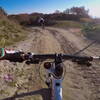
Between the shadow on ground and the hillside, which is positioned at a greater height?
the hillside

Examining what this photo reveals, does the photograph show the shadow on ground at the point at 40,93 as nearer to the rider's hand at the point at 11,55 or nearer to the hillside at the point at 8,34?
the rider's hand at the point at 11,55

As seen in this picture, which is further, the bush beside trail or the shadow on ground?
the bush beside trail

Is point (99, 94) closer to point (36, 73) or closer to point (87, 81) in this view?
point (87, 81)

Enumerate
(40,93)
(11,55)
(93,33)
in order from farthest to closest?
(93,33) < (40,93) < (11,55)

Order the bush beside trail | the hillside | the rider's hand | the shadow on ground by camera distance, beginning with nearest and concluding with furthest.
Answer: the rider's hand
the shadow on ground
the hillside
the bush beside trail

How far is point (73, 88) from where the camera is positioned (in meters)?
6.40

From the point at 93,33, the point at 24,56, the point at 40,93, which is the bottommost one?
the point at 40,93

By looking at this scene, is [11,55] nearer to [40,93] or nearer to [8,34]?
[40,93]

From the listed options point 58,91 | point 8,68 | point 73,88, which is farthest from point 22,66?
point 58,91

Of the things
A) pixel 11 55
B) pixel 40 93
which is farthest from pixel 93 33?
pixel 11 55

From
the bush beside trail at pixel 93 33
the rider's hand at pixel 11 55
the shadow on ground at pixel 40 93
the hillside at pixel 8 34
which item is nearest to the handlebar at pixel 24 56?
the rider's hand at pixel 11 55

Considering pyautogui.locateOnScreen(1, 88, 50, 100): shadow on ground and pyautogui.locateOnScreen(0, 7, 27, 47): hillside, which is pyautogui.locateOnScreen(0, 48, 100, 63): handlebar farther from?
pyautogui.locateOnScreen(0, 7, 27, 47): hillside

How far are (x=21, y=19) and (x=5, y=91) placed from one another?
37757mm

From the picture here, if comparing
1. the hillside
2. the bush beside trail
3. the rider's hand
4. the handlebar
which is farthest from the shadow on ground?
the bush beside trail
